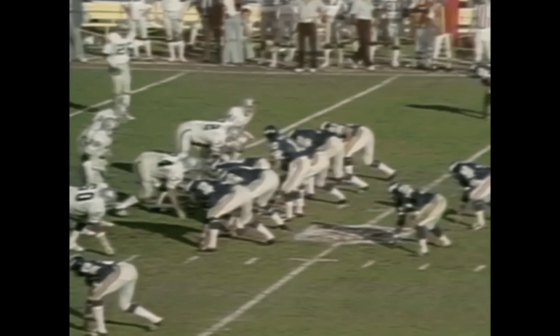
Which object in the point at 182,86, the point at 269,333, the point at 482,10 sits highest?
the point at 482,10

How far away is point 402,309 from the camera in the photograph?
4.03 meters

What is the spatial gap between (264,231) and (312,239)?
18 cm

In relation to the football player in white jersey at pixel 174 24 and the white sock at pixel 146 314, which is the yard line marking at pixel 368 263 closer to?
the white sock at pixel 146 314

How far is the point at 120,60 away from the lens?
4.27 metres

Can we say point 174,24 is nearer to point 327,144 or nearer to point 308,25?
point 308,25

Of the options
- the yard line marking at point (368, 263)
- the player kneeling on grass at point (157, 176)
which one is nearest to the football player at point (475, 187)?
the yard line marking at point (368, 263)

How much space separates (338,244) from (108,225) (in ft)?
2.81

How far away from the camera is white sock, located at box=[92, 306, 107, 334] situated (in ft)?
13.4

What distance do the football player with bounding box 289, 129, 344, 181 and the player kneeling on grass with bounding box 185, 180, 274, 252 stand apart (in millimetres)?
281

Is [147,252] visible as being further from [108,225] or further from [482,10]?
[482,10]

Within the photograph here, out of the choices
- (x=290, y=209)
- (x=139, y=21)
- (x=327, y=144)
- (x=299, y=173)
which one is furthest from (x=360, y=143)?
(x=139, y=21)

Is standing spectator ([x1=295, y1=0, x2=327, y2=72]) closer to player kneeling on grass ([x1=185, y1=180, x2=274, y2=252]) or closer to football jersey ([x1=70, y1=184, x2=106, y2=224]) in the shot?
player kneeling on grass ([x1=185, y1=180, x2=274, y2=252])

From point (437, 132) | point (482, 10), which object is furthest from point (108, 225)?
point (482, 10)

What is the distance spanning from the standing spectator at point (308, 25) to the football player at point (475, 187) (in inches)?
26.3
